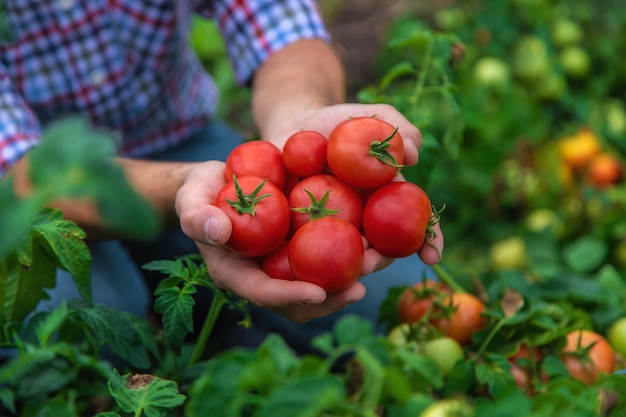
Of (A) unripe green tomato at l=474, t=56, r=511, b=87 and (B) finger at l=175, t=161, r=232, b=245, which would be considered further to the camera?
(A) unripe green tomato at l=474, t=56, r=511, b=87

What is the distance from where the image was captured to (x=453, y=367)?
117cm

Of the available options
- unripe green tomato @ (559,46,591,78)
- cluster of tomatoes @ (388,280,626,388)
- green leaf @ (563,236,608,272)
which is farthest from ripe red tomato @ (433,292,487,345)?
unripe green tomato @ (559,46,591,78)

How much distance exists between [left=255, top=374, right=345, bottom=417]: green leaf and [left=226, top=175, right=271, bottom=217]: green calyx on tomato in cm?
38

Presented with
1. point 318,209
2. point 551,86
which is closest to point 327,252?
point 318,209

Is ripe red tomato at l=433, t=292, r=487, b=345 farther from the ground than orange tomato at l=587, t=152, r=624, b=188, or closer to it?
farther from the ground

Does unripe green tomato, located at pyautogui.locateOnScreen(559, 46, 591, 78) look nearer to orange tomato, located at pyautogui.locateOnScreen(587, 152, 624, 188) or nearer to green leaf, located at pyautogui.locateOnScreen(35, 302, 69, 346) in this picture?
orange tomato, located at pyautogui.locateOnScreen(587, 152, 624, 188)

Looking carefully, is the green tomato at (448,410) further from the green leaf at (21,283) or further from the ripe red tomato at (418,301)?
the green leaf at (21,283)

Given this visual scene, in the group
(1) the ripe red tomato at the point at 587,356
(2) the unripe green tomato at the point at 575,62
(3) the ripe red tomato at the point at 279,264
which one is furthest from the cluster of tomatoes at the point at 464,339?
(2) the unripe green tomato at the point at 575,62

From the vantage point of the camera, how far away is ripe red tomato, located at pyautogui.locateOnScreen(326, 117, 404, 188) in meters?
1.01

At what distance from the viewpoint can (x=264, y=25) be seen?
1.75 meters

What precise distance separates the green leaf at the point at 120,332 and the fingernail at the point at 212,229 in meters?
0.23

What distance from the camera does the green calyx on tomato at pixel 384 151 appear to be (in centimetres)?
100

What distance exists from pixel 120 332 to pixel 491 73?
1752mm

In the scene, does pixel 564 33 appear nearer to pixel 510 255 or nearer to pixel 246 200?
pixel 510 255
